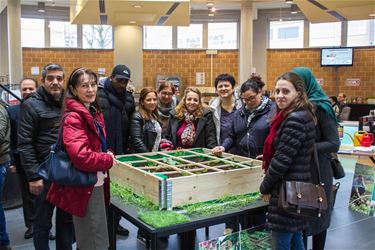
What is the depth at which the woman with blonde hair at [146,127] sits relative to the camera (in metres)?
3.35

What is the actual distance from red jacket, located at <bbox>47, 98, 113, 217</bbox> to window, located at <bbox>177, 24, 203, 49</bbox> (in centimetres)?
1140

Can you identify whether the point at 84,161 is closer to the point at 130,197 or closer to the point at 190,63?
the point at 130,197

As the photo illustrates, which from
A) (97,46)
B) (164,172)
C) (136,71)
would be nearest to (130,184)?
(164,172)

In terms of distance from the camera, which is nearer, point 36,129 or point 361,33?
point 36,129

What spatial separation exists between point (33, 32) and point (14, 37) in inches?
124

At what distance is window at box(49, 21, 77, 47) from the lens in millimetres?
12617

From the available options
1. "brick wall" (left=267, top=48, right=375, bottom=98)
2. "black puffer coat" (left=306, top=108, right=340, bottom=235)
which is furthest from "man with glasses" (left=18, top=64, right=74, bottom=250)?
"brick wall" (left=267, top=48, right=375, bottom=98)

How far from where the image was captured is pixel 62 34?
12734 millimetres

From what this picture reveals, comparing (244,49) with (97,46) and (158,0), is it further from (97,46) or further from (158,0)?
(97,46)

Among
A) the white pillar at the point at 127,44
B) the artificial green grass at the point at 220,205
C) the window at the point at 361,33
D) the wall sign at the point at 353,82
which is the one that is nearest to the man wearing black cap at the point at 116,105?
the artificial green grass at the point at 220,205

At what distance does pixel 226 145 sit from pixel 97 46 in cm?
1048

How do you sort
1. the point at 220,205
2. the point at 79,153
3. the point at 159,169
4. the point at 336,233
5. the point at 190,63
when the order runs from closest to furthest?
1. the point at 79,153
2. the point at 220,205
3. the point at 159,169
4. the point at 336,233
5. the point at 190,63

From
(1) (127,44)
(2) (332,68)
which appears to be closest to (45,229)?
(1) (127,44)

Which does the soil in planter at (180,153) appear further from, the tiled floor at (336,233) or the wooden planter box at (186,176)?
the tiled floor at (336,233)
